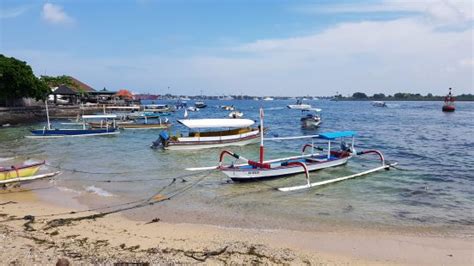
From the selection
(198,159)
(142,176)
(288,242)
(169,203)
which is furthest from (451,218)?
(198,159)

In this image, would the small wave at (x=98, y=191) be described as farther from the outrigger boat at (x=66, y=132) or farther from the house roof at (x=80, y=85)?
the house roof at (x=80, y=85)

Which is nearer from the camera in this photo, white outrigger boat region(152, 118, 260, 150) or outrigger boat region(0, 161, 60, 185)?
outrigger boat region(0, 161, 60, 185)

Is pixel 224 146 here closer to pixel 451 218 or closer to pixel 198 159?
pixel 198 159

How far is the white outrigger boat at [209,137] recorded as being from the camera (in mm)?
31842

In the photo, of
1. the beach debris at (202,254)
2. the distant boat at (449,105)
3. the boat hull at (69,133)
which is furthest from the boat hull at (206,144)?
the distant boat at (449,105)

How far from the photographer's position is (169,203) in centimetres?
1591

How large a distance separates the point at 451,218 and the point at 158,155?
21017 mm

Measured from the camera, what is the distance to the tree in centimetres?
5479

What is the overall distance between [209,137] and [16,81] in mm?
38075

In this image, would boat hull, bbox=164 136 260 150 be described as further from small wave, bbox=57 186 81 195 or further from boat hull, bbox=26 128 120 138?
boat hull, bbox=26 128 120 138

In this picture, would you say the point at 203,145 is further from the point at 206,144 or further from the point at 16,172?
the point at 16,172

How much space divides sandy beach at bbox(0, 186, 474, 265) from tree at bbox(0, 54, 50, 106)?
A: 49.3 meters

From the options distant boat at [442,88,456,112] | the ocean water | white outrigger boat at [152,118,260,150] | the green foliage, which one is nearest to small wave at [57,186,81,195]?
the ocean water

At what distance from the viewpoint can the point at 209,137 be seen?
33.2 metres
